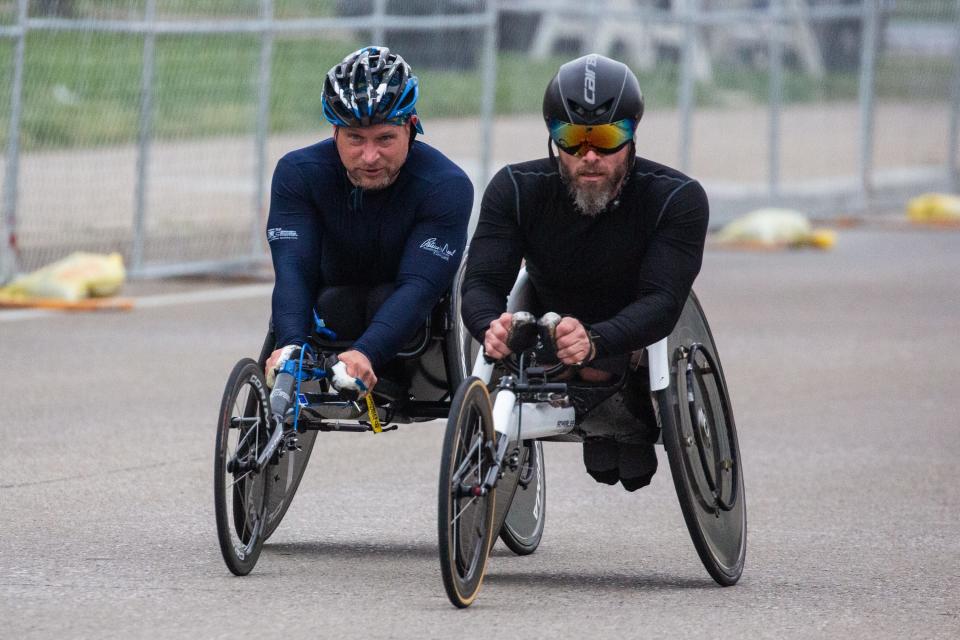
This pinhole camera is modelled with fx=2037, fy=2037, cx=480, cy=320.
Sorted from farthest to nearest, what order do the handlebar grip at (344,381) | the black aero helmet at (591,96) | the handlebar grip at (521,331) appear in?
the handlebar grip at (344,381), the black aero helmet at (591,96), the handlebar grip at (521,331)

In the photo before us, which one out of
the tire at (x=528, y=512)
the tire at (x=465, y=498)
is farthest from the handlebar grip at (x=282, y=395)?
the tire at (x=528, y=512)

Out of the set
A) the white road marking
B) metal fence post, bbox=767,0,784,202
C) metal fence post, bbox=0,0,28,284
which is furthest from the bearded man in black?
metal fence post, bbox=767,0,784,202

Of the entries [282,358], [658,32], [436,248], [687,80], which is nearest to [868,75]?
[687,80]

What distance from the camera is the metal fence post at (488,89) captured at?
1789 cm

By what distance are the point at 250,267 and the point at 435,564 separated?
390 inches

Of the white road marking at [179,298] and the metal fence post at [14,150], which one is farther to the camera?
the metal fence post at [14,150]

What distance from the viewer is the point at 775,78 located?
21797 millimetres

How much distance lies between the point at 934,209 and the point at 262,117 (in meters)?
9.53

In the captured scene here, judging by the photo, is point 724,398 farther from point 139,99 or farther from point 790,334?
point 139,99

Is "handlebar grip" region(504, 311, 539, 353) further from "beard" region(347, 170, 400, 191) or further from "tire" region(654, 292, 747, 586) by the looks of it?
"beard" region(347, 170, 400, 191)

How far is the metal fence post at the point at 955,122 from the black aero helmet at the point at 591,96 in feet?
62.7

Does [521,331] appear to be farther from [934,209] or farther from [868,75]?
[868,75]

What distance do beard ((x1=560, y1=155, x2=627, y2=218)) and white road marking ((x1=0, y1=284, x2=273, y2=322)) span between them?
7507 millimetres

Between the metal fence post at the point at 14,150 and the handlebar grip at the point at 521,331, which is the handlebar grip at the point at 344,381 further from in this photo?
the metal fence post at the point at 14,150
